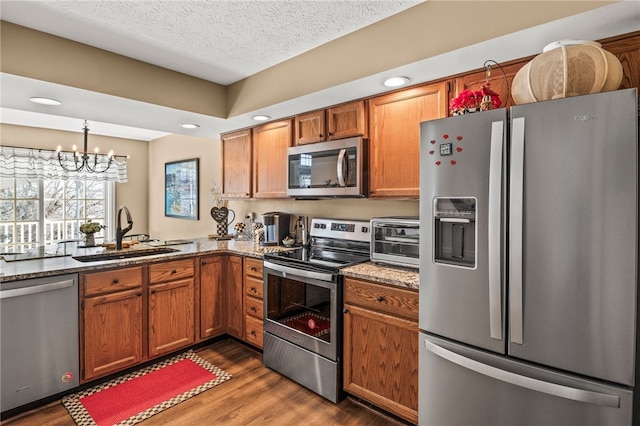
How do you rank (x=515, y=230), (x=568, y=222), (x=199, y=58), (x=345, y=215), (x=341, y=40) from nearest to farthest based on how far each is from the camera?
1. (x=568, y=222)
2. (x=515, y=230)
3. (x=341, y=40)
4. (x=199, y=58)
5. (x=345, y=215)

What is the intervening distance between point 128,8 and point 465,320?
2.49 m

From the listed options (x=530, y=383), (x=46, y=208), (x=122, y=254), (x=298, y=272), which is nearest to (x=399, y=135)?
(x=298, y=272)

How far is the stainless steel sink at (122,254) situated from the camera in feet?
8.75

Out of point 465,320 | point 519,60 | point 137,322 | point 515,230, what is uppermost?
point 519,60

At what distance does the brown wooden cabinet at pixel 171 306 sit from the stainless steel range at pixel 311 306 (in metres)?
0.75

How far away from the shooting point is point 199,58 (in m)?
2.58

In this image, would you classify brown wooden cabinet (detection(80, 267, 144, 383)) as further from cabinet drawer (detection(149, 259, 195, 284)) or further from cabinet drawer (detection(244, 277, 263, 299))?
cabinet drawer (detection(244, 277, 263, 299))

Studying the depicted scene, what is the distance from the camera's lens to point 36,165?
15.5ft

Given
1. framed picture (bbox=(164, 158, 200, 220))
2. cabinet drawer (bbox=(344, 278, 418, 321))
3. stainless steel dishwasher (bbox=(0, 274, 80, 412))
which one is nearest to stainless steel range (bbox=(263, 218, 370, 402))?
cabinet drawer (bbox=(344, 278, 418, 321))

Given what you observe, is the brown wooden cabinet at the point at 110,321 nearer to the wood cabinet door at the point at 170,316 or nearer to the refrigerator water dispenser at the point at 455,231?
the wood cabinet door at the point at 170,316

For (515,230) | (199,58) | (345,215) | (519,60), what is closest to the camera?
(515,230)

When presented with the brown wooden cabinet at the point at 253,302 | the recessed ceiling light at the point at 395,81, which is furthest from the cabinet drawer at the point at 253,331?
the recessed ceiling light at the point at 395,81

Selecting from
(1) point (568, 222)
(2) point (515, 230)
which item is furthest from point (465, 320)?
(1) point (568, 222)

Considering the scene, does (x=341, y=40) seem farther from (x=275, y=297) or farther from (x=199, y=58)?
(x=275, y=297)
